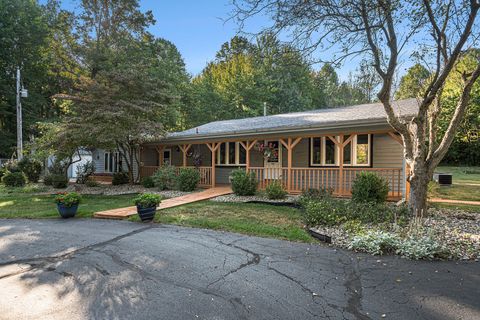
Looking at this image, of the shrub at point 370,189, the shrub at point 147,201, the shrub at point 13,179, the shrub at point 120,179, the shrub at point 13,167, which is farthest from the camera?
the shrub at point 13,167

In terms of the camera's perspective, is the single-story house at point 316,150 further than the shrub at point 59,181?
No

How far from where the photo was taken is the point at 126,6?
76.0 feet

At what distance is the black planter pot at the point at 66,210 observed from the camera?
7.52 meters

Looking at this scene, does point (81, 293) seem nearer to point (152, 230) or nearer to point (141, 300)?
point (141, 300)

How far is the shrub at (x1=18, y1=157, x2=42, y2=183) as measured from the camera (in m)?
16.4

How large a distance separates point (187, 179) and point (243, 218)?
5.34 m

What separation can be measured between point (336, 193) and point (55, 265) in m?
8.36

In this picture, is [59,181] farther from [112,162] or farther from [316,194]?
[316,194]

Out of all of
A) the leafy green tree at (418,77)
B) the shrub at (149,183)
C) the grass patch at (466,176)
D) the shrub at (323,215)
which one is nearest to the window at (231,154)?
the shrub at (149,183)

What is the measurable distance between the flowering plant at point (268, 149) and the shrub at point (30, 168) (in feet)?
43.3

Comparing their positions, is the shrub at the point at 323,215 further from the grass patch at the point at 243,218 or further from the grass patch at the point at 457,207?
the grass patch at the point at 457,207

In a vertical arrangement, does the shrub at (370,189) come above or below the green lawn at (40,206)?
above

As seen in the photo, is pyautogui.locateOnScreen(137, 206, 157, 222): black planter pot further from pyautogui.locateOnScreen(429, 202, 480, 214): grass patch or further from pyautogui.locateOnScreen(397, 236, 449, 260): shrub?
pyautogui.locateOnScreen(429, 202, 480, 214): grass patch

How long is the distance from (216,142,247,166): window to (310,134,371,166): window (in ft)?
11.7
